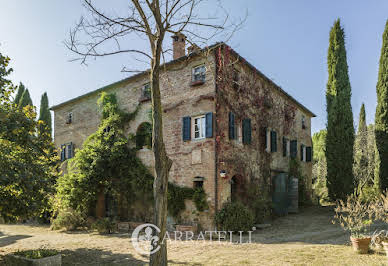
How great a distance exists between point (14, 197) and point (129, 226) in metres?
6.93

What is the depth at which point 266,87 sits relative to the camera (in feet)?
53.6

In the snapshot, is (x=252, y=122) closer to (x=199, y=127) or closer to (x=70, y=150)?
(x=199, y=127)

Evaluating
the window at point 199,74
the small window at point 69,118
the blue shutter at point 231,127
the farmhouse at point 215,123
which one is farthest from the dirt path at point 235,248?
the small window at point 69,118

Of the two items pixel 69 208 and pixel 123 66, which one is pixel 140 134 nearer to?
pixel 69 208

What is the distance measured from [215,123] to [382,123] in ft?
35.8

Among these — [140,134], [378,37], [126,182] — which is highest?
[378,37]

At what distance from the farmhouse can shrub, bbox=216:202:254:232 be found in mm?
352

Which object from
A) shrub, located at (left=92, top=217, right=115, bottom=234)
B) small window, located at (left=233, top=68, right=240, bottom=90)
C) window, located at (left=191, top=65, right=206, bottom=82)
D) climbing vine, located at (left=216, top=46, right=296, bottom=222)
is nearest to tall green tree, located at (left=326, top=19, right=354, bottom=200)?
climbing vine, located at (left=216, top=46, right=296, bottom=222)

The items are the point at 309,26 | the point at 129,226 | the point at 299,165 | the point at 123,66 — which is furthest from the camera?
the point at 299,165

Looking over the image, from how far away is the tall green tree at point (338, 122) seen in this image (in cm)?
1775

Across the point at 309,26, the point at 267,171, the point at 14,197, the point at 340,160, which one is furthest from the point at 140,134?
the point at 340,160

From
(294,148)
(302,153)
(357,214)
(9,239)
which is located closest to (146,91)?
(9,239)

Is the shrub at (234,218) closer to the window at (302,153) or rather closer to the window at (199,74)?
the window at (199,74)

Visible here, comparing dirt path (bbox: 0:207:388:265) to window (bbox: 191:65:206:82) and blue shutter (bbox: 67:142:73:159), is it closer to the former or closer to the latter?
window (bbox: 191:65:206:82)
